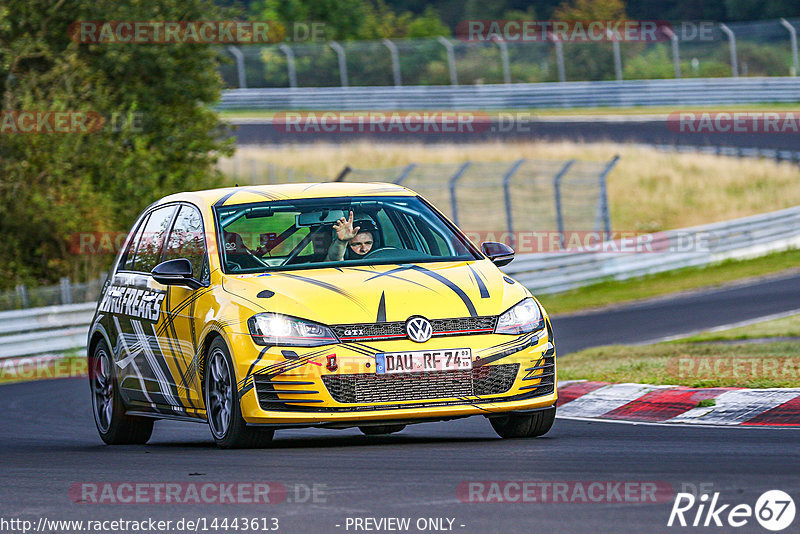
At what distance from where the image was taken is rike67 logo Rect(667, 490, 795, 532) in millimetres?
5414

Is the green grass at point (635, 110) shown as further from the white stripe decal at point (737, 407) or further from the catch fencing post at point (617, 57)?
the white stripe decal at point (737, 407)

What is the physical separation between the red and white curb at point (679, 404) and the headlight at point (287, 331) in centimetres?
285

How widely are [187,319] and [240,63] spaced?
4142cm

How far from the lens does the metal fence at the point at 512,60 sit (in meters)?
44.7

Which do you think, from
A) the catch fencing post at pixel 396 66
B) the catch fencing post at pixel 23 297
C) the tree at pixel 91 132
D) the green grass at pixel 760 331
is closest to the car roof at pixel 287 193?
the green grass at pixel 760 331

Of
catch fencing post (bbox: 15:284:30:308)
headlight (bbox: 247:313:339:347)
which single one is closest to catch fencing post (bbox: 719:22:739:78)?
catch fencing post (bbox: 15:284:30:308)

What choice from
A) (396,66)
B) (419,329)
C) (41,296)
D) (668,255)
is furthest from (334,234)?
(396,66)

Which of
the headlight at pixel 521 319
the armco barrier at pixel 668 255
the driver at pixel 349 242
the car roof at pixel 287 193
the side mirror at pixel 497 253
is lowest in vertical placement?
the armco barrier at pixel 668 255

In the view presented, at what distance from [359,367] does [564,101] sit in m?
40.7

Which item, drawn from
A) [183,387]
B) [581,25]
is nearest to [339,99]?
[581,25]

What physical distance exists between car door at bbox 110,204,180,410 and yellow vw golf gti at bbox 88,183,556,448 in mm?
18

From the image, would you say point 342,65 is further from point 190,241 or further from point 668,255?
point 190,241

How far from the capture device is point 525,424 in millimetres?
8680

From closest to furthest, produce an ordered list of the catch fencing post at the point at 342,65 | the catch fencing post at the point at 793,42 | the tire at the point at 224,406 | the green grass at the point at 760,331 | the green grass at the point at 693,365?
1. the tire at the point at 224,406
2. the green grass at the point at 693,365
3. the green grass at the point at 760,331
4. the catch fencing post at the point at 793,42
5. the catch fencing post at the point at 342,65
